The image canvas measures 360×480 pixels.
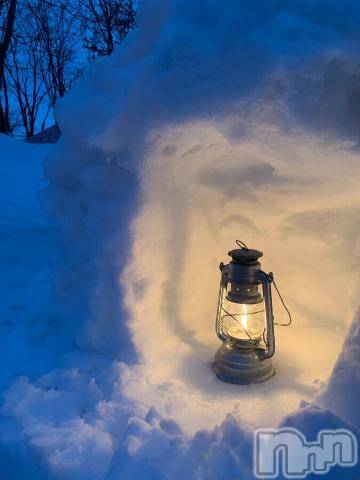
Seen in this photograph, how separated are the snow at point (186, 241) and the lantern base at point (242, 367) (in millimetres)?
52

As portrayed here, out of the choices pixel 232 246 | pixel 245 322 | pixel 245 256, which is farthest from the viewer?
pixel 232 246

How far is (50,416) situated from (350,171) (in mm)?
1554

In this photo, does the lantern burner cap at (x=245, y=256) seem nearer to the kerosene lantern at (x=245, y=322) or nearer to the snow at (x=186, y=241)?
the kerosene lantern at (x=245, y=322)

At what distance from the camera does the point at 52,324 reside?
6.96 feet

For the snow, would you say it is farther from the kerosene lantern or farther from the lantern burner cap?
the lantern burner cap

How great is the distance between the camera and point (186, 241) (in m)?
2.04

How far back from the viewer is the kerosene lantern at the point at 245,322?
1768 mm

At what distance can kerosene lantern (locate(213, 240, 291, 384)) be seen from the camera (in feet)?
5.80

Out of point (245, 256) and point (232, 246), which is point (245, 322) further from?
point (232, 246)

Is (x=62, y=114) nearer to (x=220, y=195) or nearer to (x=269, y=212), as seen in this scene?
(x=220, y=195)

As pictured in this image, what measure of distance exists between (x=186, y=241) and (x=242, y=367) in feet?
2.24

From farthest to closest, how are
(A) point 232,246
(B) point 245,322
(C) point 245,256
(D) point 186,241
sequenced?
(A) point 232,246
(D) point 186,241
(B) point 245,322
(C) point 245,256

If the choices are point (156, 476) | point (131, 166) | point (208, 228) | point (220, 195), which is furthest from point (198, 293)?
point (156, 476)

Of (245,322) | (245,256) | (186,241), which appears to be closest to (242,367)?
(245,322)
